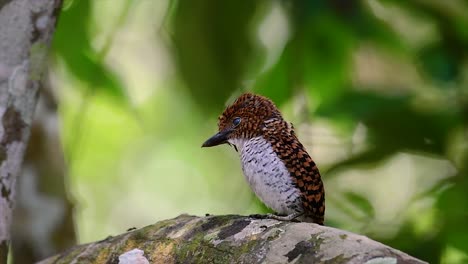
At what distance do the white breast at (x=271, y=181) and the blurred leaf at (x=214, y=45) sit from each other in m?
1.68

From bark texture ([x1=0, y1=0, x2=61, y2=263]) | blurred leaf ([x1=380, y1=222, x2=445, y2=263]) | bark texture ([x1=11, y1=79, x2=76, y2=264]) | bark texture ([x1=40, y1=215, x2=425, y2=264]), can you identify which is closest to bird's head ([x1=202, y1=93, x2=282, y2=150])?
bark texture ([x1=40, y1=215, x2=425, y2=264])

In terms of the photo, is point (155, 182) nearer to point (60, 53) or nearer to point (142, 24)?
point (142, 24)

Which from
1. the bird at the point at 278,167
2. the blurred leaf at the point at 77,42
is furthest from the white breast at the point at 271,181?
the blurred leaf at the point at 77,42

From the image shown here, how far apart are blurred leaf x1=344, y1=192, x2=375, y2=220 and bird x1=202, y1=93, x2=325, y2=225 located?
1069 mm

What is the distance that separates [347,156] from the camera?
3.17 meters

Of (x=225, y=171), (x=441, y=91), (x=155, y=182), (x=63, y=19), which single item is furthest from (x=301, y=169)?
(x=155, y=182)

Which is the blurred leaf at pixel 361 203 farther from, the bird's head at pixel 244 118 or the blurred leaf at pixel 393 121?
the bird's head at pixel 244 118

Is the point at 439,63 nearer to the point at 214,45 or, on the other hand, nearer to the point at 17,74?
the point at 214,45

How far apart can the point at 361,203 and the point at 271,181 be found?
1223mm

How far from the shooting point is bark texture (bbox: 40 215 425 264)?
151 cm

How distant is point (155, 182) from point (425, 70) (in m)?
3.54

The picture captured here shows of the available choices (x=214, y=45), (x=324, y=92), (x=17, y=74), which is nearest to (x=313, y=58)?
(x=324, y=92)

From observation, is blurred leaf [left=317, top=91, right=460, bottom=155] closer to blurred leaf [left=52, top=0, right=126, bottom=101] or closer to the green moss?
blurred leaf [left=52, top=0, right=126, bottom=101]

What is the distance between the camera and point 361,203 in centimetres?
314
